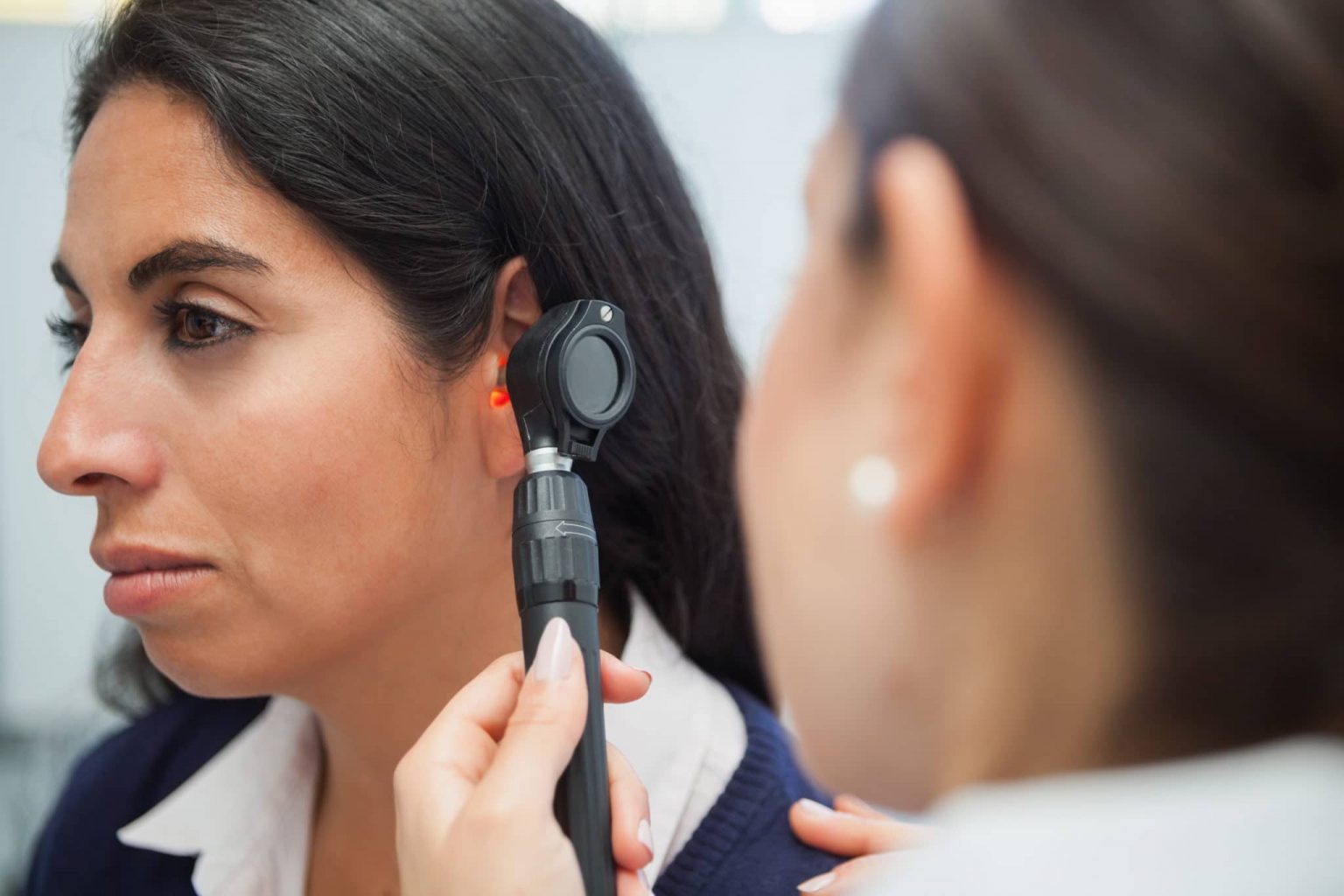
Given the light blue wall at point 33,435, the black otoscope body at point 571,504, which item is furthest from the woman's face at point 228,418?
the light blue wall at point 33,435

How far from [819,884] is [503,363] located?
1.72ft

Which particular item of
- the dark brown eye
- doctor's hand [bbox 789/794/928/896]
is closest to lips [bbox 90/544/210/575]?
the dark brown eye

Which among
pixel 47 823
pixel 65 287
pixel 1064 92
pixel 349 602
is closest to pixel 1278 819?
pixel 1064 92

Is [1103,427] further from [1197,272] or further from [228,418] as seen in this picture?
[228,418]

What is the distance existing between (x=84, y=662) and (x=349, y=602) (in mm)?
1271

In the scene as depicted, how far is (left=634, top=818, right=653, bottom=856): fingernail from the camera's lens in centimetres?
73

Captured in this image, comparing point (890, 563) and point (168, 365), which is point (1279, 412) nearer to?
point (890, 563)

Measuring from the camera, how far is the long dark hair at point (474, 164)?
3.27ft

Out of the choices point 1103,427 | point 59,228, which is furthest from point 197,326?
point 59,228

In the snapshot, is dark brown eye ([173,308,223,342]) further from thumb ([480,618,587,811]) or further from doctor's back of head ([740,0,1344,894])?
doctor's back of head ([740,0,1344,894])

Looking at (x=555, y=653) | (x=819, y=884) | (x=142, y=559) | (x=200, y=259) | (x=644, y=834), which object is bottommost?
(x=819, y=884)

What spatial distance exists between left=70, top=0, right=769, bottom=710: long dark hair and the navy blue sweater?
0.22 metres

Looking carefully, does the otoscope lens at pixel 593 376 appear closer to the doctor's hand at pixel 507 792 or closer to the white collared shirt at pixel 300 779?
the doctor's hand at pixel 507 792

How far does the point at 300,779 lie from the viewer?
51.6 inches
